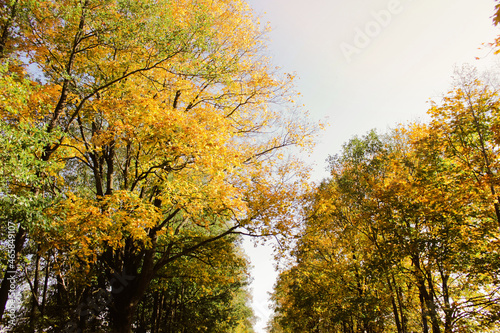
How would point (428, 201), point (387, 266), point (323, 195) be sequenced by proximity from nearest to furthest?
point (428, 201)
point (387, 266)
point (323, 195)

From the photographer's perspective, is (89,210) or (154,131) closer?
(89,210)

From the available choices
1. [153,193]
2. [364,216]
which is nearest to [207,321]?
[153,193]

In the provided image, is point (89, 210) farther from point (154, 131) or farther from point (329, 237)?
point (329, 237)

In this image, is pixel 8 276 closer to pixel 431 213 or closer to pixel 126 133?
pixel 126 133

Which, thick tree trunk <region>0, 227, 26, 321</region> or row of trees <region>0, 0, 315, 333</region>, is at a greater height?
row of trees <region>0, 0, 315, 333</region>

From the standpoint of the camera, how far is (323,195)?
13.3 metres

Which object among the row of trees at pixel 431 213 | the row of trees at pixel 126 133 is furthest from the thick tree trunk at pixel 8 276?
the row of trees at pixel 431 213

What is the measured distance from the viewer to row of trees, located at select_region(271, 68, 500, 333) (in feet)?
25.3

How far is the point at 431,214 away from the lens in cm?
839

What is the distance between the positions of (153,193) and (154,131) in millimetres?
3840

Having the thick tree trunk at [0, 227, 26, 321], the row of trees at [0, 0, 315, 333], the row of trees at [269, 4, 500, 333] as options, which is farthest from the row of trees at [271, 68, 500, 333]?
the thick tree trunk at [0, 227, 26, 321]

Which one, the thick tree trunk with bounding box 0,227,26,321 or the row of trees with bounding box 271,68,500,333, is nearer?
the thick tree trunk with bounding box 0,227,26,321

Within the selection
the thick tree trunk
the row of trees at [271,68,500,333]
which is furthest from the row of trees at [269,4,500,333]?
the thick tree trunk

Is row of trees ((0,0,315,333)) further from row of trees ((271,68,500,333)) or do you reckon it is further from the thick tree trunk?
row of trees ((271,68,500,333))
